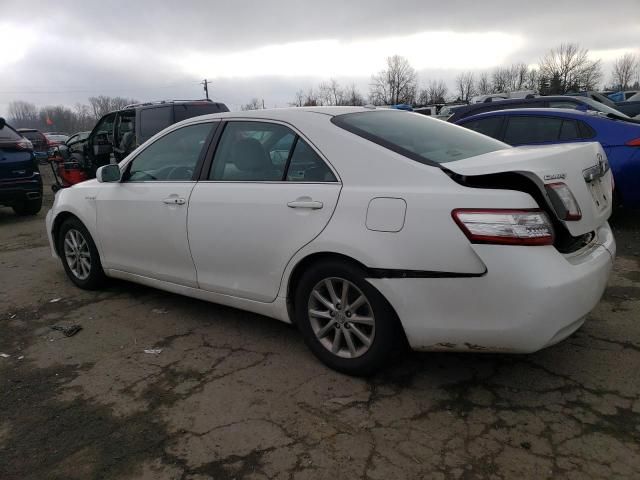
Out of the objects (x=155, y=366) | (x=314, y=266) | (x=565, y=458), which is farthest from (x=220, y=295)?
(x=565, y=458)

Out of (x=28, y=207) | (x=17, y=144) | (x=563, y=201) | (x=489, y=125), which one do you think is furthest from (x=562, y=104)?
(x=28, y=207)

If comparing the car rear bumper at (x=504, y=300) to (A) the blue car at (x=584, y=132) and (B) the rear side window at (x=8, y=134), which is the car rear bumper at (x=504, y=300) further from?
(B) the rear side window at (x=8, y=134)

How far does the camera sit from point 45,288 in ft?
17.0

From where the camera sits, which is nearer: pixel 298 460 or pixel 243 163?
pixel 298 460

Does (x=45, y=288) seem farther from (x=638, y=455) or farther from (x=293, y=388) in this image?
(x=638, y=455)

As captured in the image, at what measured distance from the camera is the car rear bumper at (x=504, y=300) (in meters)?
2.44

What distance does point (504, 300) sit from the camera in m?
2.48

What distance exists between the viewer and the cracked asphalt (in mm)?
2375

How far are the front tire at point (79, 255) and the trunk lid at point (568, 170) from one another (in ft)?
11.1

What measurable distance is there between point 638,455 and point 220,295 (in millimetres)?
2563

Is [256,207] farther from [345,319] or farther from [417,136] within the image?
[417,136]

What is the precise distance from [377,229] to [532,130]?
4562 mm

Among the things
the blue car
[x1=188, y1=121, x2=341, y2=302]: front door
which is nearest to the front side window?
[x1=188, y1=121, x2=341, y2=302]: front door

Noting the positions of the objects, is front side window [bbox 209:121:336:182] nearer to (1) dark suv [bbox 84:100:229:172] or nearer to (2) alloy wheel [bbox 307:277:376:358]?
(2) alloy wheel [bbox 307:277:376:358]
